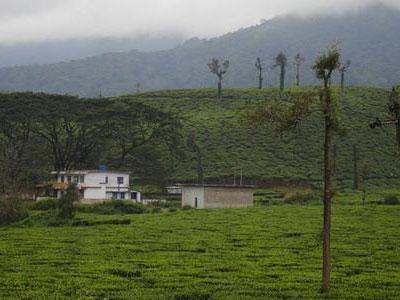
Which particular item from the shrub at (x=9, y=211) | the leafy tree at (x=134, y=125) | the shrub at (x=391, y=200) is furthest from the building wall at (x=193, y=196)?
the shrub at (x=9, y=211)

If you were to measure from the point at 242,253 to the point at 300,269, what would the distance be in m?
6.30

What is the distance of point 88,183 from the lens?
91.9 m

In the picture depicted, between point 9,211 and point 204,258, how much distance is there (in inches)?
1144

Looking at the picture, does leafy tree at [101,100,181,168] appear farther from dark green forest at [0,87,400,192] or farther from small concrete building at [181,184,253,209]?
small concrete building at [181,184,253,209]

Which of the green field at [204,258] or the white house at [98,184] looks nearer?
the green field at [204,258]

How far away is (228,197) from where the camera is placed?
3327 inches

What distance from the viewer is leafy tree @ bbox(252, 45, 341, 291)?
2789cm

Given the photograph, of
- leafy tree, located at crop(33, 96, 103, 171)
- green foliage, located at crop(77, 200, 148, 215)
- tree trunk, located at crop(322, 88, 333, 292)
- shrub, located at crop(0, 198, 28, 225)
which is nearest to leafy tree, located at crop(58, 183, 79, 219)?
shrub, located at crop(0, 198, 28, 225)

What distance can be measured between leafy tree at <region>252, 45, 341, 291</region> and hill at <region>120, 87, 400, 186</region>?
6852cm

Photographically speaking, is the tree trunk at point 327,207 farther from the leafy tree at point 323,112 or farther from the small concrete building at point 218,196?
the small concrete building at point 218,196

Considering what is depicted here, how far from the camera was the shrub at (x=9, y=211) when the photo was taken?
62.4 meters

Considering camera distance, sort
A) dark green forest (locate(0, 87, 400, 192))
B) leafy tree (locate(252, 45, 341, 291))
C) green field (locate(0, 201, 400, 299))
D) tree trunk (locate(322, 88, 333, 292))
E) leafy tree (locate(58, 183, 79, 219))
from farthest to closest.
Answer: dark green forest (locate(0, 87, 400, 192)) → leafy tree (locate(58, 183, 79, 219)) → green field (locate(0, 201, 400, 299)) → tree trunk (locate(322, 88, 333, 292)) → leafy tree (locate(252, 45, 341, 291))

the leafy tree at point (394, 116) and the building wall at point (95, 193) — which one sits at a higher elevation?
the leafy tree at point (394, 116)

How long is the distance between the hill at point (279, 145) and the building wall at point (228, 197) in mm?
18030
